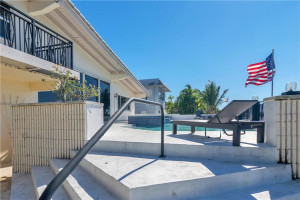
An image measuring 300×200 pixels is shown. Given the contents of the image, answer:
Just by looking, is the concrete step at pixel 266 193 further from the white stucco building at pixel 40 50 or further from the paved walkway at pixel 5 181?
the white stucco building at pixel 40 50

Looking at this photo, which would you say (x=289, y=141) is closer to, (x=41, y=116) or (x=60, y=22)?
(x=41, y=116)

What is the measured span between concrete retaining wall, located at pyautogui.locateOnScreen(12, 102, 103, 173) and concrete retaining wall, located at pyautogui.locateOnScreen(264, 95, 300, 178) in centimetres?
378

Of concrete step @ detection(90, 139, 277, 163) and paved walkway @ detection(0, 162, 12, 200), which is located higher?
concrete step @ detection(90, 139, 277, 163)

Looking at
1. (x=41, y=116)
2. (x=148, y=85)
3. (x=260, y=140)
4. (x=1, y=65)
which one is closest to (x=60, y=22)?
(x=1, y=65)

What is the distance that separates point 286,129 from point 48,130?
5.11 metres

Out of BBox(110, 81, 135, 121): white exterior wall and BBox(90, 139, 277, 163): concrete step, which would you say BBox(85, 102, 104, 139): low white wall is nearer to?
BBox(90, 139, 277, 163): concrete step

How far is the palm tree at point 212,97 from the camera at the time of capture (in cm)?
2475

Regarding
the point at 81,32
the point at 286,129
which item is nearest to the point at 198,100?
the point at 81,32

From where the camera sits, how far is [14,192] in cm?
312

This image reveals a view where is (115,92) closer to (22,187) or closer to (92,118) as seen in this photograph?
(92,118)

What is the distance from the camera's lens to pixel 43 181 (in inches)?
120

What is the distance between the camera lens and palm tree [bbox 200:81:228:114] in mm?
24750

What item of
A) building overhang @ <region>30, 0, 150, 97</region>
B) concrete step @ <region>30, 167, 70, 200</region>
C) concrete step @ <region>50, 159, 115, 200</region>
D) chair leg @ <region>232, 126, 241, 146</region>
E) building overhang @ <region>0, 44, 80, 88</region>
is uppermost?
building overhang @ <region>30, 0, 150, 97</region>

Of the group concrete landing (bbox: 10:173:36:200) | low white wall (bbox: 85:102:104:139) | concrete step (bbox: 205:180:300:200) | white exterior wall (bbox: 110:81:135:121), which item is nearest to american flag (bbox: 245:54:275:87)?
white exterior wall (bbox: 110:81:135:121)
